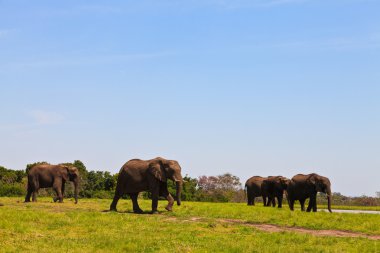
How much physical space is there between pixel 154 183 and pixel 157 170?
873mm

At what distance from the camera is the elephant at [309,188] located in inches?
1725

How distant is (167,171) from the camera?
3503 cm

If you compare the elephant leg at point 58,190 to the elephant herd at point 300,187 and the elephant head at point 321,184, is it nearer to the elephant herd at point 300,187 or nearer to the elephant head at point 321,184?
the elephant herd at point 300,187

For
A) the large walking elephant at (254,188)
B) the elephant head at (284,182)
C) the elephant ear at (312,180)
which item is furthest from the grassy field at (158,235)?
the large walking elephant at (254,188)

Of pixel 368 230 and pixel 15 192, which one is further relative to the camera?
pixel 15 192

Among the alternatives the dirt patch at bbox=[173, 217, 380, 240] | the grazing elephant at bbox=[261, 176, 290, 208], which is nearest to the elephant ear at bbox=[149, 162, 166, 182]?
the dirt patch at bbox=[173, 217, 380, 240]

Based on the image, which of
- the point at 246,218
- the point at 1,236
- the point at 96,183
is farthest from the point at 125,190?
the point at 96,183

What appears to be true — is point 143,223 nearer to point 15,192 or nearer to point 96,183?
point 15,192

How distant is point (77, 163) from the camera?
91500mm

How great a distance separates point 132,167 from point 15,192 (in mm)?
34296

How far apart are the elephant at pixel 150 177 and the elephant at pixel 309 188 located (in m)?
13.1

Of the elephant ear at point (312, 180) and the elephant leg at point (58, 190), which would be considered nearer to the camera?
the elephant ear at point (312, 180)

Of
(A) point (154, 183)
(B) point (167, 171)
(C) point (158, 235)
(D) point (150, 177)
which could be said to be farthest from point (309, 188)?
(C) point (158, 235)

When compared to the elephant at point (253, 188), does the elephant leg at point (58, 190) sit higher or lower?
lower
